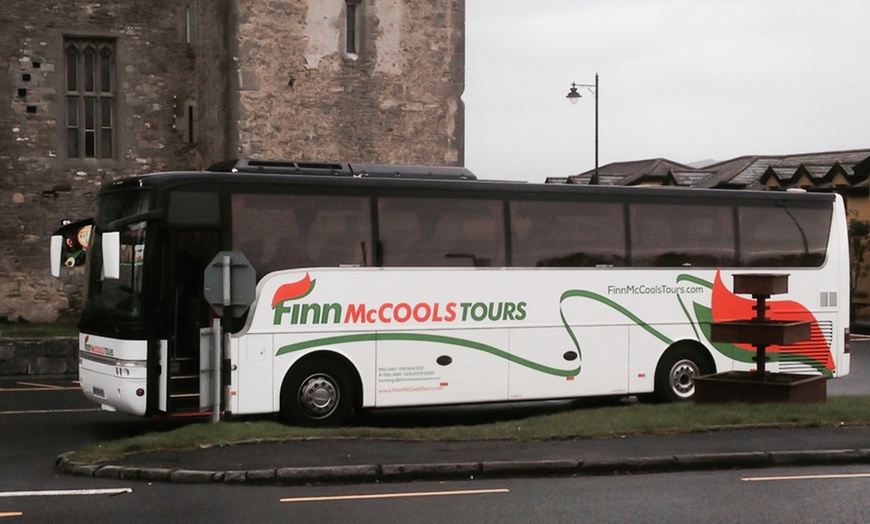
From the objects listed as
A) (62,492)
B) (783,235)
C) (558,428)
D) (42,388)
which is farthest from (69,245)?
(62,492)

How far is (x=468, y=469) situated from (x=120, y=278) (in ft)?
19.1

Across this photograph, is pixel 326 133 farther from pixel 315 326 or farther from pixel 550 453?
pixel 550 453

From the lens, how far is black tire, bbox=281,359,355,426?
16422mm

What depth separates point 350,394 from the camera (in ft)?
55.5

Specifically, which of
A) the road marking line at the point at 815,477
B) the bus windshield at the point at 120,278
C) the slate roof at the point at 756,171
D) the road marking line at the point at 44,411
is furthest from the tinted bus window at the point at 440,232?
the slate roof at the point at 756,171

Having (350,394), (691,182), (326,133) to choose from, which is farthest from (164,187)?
(691,182)

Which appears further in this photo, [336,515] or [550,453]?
[550,453]

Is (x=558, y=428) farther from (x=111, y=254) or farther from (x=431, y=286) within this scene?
(x=111, y=254)

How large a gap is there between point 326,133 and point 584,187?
13.6 metres

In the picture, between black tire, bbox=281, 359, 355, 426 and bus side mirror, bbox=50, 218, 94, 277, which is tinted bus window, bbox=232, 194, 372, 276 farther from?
bus side mirror, bbox=50, 218, 94, 277

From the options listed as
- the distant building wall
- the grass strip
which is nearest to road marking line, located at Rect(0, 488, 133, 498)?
the grass strip

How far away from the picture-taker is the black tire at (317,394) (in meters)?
16.4

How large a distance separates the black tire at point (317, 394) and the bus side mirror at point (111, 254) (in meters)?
2.62

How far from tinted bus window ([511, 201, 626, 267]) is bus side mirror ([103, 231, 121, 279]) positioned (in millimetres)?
5568
